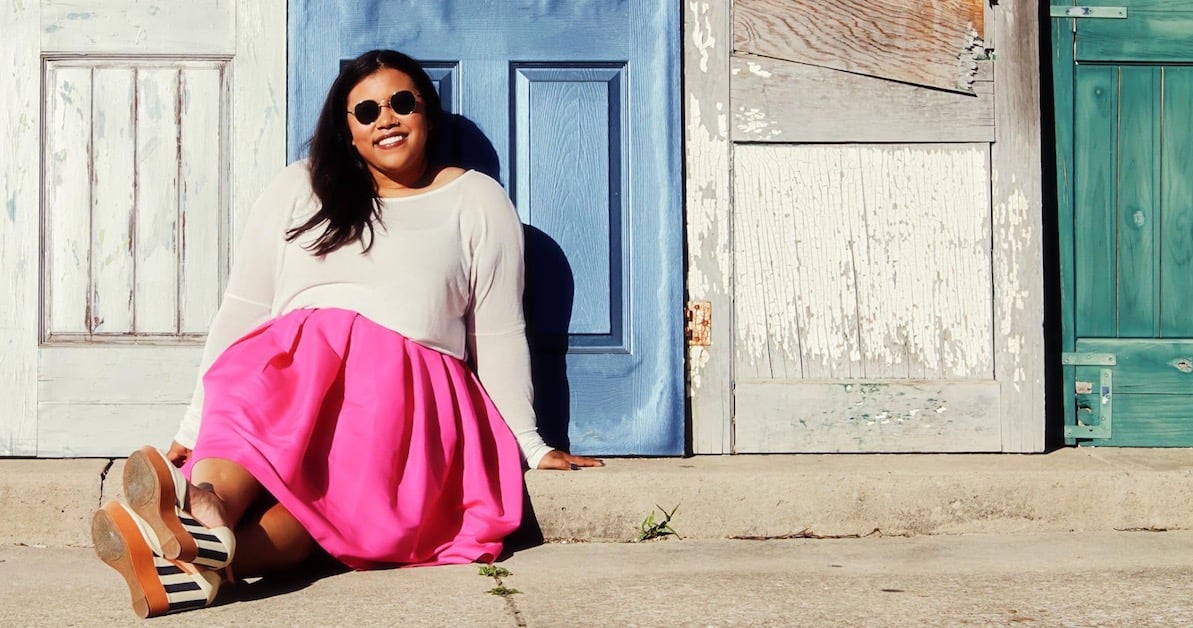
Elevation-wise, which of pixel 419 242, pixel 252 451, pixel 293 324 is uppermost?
pixel 419 242

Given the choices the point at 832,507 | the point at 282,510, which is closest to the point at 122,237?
the point at 282,510

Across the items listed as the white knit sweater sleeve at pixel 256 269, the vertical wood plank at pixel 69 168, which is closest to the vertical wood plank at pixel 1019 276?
the white knit sweater sleeve at pixel 256 269

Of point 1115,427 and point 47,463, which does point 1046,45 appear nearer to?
point 1115,427

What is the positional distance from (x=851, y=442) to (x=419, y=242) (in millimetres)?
1352

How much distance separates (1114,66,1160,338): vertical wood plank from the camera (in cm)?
393

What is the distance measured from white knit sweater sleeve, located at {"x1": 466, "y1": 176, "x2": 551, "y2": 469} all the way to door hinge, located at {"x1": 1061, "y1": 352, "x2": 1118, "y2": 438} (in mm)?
1619

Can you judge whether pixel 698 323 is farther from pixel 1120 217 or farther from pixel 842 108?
pixel 1120 217

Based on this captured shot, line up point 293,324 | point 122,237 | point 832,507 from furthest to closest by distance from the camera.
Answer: point 122,237
point 832,507
point 293,324

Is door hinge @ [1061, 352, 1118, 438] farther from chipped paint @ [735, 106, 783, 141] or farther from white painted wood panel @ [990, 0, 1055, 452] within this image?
chipped paint @ [735, 106, 783, 141]

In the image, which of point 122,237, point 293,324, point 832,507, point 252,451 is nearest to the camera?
point 252,451

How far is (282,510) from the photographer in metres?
2.91

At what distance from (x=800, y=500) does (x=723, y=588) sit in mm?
691

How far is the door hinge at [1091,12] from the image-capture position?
3898 millimetres

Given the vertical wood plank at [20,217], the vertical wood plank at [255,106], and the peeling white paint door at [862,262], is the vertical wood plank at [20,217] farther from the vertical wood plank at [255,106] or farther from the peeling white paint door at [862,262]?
the peeling white paint door at [862,262]
